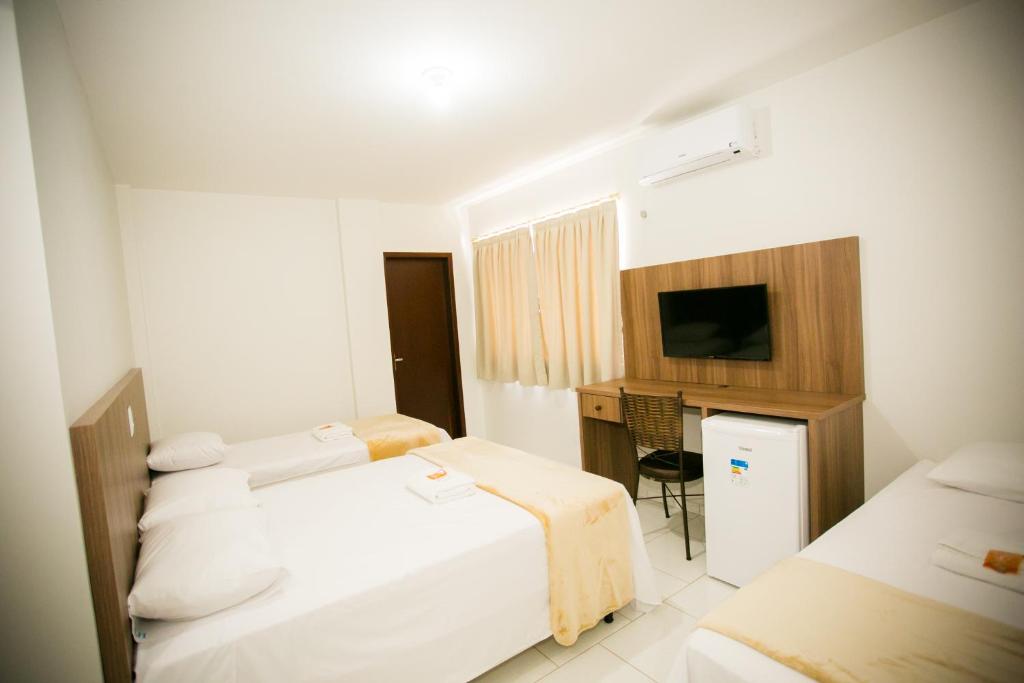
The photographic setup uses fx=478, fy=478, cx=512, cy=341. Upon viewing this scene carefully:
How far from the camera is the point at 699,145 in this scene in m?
2.88

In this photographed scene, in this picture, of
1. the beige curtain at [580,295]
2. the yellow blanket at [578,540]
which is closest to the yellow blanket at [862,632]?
the yellow blanket at [578,540]

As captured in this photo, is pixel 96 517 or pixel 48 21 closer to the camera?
pixel 96 517

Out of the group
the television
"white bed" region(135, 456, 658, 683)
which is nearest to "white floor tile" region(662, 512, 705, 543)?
"white bed" region(135, 456, 658, 683)

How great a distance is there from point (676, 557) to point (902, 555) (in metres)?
1.47

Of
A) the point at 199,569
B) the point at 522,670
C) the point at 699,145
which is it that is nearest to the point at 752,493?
the point at 522,670

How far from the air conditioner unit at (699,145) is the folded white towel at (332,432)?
2810 mm

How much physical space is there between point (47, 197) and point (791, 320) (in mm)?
3224

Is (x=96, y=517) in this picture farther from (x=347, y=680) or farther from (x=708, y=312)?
(x=708, y=312)

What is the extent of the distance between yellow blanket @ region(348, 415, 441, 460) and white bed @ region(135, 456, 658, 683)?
113 centimetres

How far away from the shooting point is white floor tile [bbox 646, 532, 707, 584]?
2.58 m

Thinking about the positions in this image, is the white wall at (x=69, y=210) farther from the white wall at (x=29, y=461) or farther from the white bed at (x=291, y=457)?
the white bed at (x=291, y=457)

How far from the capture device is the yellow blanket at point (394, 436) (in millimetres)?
3432

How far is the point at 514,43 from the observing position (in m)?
2.12

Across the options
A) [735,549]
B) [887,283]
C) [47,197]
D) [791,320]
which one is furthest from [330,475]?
[887,283]
